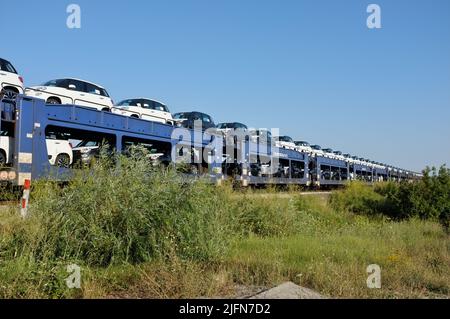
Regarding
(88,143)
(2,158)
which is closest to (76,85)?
(88,143)

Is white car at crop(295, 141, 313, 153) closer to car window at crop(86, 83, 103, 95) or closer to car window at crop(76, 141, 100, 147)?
car window at crop(86, 83, 103, 95)

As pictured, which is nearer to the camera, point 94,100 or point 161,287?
point 161,287

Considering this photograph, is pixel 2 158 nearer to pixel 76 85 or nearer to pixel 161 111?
pixel 76 85

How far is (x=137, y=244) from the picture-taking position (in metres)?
5.72

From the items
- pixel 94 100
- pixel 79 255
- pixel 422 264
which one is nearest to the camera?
pixel 79 255

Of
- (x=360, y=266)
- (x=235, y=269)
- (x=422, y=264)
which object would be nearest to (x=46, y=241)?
(x=235, y=269)

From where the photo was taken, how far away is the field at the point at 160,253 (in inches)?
181

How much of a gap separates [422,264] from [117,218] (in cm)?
483

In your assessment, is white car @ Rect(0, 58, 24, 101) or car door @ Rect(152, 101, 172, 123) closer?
white car @ Rect(0, 58, 24, 101)

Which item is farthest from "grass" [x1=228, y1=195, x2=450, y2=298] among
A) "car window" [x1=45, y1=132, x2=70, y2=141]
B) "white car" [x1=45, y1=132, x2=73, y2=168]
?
"car window" [x1=45, y1=132, x2=70, y2=141]

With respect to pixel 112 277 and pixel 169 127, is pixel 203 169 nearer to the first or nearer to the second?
pixel 169 127

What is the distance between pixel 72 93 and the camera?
1370cm

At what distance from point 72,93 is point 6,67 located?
2.31 metres

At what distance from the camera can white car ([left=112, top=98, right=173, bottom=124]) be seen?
16.2 m
